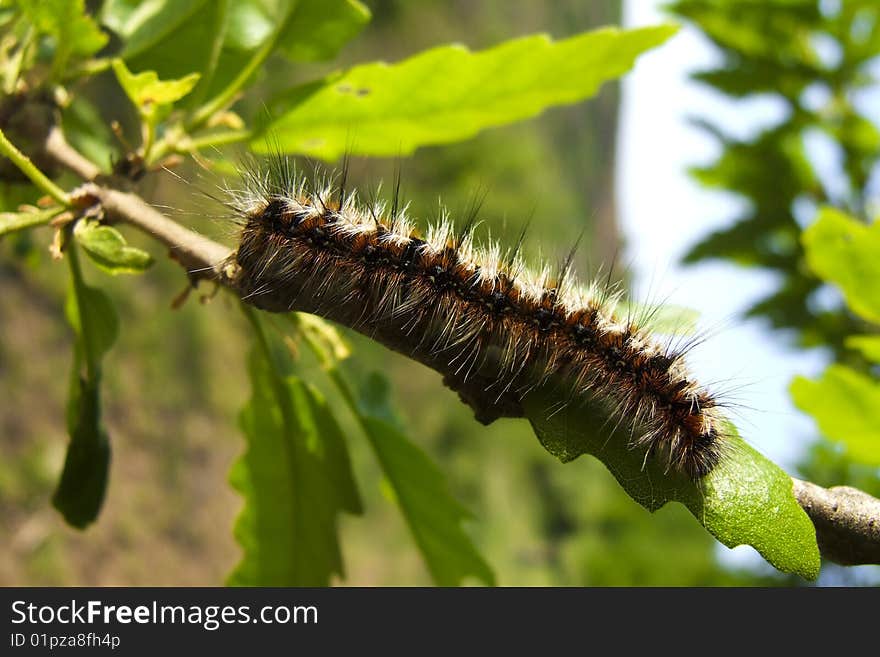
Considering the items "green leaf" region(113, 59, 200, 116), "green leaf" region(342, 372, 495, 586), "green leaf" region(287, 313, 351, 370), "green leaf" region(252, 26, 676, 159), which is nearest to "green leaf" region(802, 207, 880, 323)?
"green leaf" region(252, 26, 676, 159)

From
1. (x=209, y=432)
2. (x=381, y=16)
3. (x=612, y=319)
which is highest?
(x=381, y=16)

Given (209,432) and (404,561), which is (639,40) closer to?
(209,432)

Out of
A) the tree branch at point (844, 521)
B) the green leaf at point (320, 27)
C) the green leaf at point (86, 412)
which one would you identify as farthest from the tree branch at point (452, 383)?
the green leaf at point (320, 27)

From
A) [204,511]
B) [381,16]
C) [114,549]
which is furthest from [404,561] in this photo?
[381,16]

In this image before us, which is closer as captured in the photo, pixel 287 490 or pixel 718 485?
pixel 718 485

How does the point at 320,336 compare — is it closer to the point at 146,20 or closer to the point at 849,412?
the point at 146,20

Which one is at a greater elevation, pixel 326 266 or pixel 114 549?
pixel 114 549

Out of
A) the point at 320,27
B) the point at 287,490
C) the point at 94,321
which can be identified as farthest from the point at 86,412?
the point at 320,27
